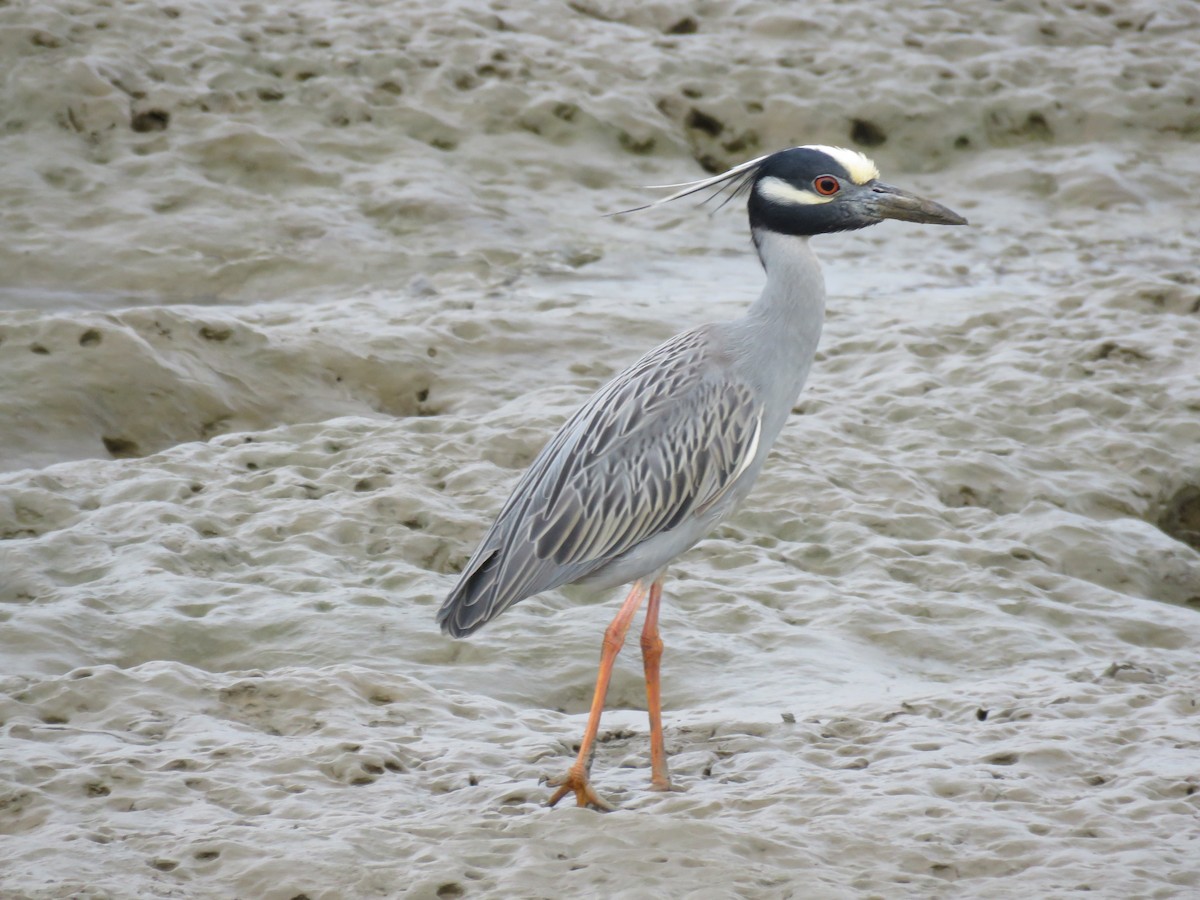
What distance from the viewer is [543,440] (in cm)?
738

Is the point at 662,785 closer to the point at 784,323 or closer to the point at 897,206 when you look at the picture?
the point at 784,323

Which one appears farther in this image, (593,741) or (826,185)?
(826,185)

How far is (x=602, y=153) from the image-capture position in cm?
1085

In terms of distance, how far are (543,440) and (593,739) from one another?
2.85 metres

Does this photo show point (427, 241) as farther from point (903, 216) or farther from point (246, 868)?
point (246, 868)

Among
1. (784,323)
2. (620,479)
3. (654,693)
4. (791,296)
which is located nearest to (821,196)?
(791,296)

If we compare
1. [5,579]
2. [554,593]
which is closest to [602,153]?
[554,593]

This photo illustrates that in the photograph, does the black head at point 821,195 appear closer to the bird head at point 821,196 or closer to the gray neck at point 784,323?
the bird head at point 821,196

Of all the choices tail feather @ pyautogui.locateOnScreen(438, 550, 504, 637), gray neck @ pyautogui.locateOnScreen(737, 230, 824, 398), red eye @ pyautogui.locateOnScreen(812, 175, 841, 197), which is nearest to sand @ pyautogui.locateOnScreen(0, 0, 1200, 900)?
tail feather @ pyautogui.locateOnScreen(438, 550, 504, 637)

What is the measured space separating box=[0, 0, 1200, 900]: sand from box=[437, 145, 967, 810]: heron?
53cm

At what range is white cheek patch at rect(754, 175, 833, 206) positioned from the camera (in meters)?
5.43

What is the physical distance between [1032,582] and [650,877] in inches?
117

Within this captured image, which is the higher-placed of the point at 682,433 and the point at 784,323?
the point at 784,323

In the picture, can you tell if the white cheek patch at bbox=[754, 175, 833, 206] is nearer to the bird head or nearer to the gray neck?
the bird head
